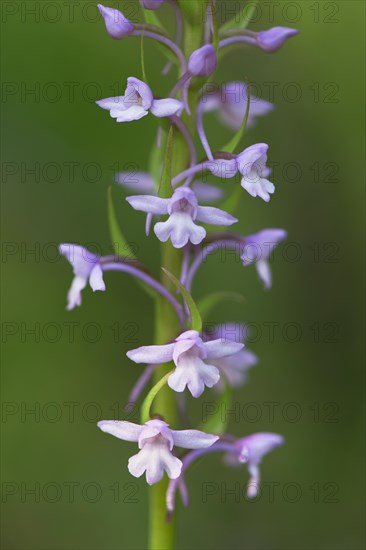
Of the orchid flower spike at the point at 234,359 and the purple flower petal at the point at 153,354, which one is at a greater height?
the orchid flower spike at the point at 234,359

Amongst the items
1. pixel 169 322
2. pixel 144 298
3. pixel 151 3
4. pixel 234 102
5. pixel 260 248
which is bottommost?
pixel 169 322

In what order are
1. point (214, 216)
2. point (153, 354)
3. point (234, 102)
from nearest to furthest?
point (153, 354), point (214, 216), point (234, 102)

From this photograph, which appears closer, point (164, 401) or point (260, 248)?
point (164, 401)

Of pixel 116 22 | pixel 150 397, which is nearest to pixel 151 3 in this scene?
pixel 116 22

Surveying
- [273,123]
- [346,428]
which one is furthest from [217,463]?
[273,123]

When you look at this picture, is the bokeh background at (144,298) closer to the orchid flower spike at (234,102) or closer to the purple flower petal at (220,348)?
the orchid flower spike at (234,102)

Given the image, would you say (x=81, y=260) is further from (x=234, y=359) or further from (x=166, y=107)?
(x=234, y=359)

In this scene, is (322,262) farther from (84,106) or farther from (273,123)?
(84,106)

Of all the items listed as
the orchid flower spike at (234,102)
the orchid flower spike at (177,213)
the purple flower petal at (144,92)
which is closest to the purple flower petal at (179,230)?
the orchid flower spike at (177,213)
